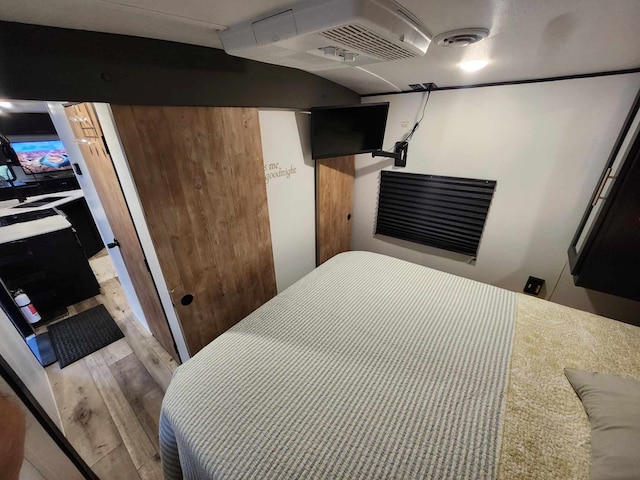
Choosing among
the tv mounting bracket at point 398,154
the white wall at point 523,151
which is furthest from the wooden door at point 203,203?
the white wall at point 523,151

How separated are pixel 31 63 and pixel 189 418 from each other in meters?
1.41

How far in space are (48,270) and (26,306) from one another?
376 mm

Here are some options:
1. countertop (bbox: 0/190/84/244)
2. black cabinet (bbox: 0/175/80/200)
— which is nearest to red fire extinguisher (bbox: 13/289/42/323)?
countertop (bbox: 0/190/84/244)

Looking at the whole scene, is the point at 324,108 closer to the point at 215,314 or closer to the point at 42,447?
the point at 215,314

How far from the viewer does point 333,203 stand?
8.63 feet

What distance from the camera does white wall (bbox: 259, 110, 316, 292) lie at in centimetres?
188

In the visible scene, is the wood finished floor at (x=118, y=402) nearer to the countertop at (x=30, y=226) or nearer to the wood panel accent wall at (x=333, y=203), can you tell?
the countertop at (x=30, y=226)

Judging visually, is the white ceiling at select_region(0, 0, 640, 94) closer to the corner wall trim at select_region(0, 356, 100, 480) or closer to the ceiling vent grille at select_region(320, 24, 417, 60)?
the ceiling vent grille at select_region(320, 24, 417, 60)

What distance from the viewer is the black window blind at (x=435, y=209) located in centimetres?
222

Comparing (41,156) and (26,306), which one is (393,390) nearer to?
(26,306)

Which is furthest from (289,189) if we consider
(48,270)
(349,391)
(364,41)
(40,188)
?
(40,188)

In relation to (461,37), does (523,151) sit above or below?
below

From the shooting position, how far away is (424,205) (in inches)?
98.9

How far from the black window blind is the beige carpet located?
0.93 metres
